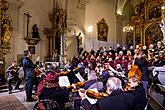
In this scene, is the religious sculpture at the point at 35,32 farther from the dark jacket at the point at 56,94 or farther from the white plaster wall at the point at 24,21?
the dark jacket at the point at 56,94

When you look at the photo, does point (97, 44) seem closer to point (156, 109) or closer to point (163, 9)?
→ point (163, 9)

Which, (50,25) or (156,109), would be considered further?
(50,25)

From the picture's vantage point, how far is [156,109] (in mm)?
5262

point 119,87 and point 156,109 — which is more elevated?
point 119,87

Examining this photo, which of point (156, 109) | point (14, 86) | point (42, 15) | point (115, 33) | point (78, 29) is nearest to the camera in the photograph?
point (156, 109)

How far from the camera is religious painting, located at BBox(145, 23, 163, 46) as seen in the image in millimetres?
17328

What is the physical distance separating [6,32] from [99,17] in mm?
7618

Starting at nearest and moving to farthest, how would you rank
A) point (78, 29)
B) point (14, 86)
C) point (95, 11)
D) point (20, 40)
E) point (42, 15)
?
point (14, 86)
point (20, 40)
point (42, 15)
point (78, 29)
point (95, 11)

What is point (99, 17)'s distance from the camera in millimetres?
17766

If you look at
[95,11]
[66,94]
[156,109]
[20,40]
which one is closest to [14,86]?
[20,40]

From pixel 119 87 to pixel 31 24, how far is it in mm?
11549

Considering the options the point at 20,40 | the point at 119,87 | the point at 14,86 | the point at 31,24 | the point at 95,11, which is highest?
the point at 95,11

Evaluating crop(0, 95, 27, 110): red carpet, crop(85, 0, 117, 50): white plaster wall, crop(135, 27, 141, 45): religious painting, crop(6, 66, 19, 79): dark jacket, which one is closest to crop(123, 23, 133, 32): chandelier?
crop(135, 27, 141, 45): religious painting

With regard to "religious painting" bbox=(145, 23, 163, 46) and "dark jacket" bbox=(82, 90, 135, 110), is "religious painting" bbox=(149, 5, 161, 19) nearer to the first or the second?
"religious painting" bbox=(145, 23, 163, 46)
